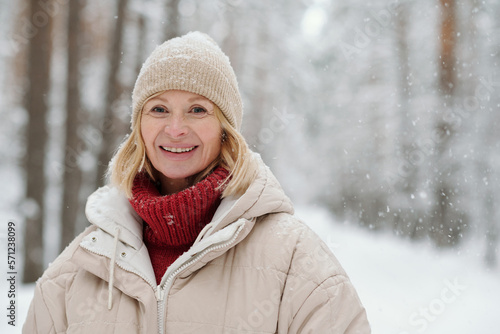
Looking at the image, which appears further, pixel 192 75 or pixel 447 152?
pixel 447 152

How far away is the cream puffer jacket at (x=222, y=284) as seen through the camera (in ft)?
5.57

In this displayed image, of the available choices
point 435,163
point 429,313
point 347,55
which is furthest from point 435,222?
point 347,55

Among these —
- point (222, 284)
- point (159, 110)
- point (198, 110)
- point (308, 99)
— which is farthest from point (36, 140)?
point (308, 99)

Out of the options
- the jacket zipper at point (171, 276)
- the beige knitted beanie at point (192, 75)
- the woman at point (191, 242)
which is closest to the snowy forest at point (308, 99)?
the beige knitted beanie at point (192, 75)

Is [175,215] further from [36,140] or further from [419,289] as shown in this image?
[419,289]

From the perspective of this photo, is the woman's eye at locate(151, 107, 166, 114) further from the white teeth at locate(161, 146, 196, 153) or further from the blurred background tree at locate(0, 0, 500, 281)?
the blurred background tree at locate(0, 0, 500, 281)

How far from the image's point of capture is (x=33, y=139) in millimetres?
7602

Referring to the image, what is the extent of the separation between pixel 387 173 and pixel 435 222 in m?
2.90

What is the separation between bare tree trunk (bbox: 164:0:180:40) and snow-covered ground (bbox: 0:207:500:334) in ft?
16.5

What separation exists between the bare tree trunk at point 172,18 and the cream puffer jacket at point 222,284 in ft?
22.7

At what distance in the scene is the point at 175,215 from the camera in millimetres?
2006

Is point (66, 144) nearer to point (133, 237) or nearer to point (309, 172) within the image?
point (133, 237)

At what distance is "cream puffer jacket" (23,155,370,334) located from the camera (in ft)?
5.57

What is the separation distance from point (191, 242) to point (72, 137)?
6.54m
